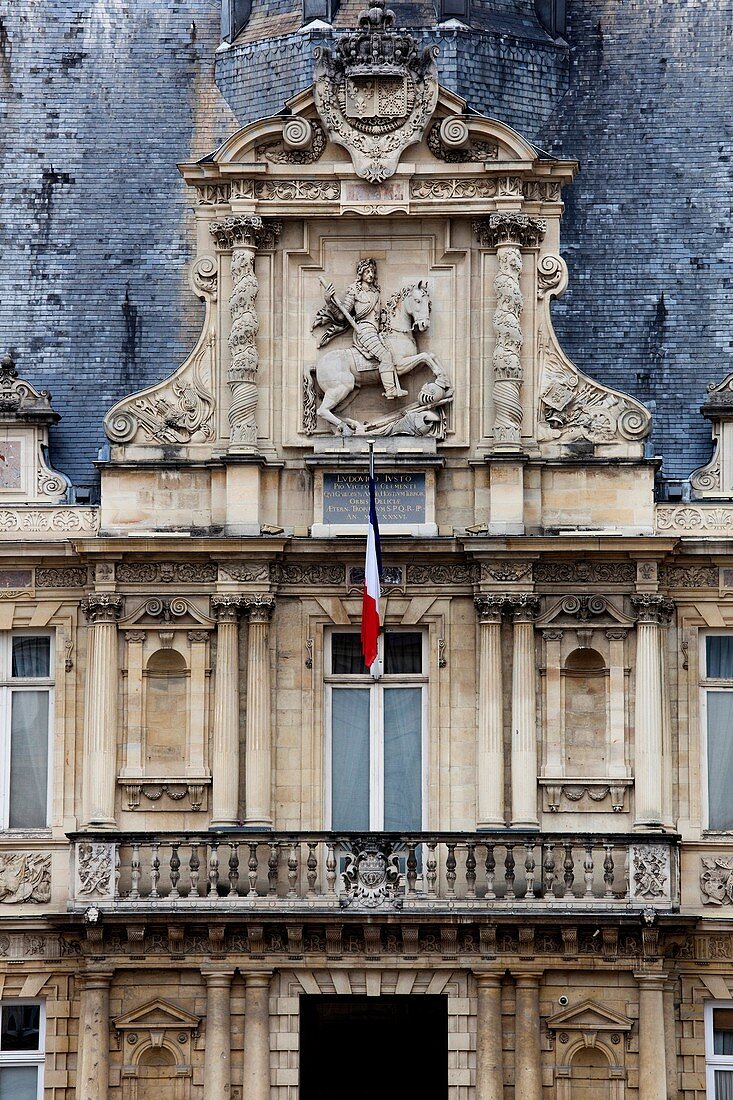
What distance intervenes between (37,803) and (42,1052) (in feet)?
10.8

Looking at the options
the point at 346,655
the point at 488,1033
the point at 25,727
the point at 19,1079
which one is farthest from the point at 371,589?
the point at 19,1079

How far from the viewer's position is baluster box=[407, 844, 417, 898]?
35.9 m

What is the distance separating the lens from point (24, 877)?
122ft

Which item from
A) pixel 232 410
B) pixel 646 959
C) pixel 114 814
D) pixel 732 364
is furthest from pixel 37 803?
pixel 732 364

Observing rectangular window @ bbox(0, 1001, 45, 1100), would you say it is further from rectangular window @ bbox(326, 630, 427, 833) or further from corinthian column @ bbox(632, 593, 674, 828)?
corinthian column @ bbox(632, 593, 674, 828)

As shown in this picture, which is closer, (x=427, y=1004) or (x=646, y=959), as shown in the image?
(x=646, y=959)

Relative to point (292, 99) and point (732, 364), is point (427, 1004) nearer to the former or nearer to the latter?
point (732, 364)

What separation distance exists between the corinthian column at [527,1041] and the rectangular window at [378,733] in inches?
106

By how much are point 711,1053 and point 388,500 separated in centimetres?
836

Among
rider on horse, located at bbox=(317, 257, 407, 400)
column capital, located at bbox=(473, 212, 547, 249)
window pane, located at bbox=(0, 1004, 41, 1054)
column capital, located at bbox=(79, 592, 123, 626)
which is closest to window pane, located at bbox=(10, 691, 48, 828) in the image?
column capital, located at bbox=(79, 592, 123, 626)

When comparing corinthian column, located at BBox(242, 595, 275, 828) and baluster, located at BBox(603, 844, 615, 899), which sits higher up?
corinthian column, located at BBox(242, 595, 275, 828)

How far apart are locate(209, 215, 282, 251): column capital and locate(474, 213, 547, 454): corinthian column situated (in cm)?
283

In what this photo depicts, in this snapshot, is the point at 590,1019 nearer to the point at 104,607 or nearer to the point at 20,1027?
the point at 20,1027

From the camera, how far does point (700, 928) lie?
36.5 m
